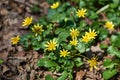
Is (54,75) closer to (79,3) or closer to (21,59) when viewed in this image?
(21,59)

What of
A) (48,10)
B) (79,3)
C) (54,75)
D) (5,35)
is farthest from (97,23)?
(5,35)

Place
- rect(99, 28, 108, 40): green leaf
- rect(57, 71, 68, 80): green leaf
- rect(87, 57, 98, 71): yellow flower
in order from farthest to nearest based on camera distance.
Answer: rect(99, 28, 108, 40): green leaf
rect(87, 57, 98, 71): yellow flower
rect(57, 71, 68, 80): green leaf

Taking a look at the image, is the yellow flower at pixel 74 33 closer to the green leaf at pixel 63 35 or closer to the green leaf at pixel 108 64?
the green leaf at pixel 63 35

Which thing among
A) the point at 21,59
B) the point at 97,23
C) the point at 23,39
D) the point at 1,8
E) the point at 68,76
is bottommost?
the point at 68,76

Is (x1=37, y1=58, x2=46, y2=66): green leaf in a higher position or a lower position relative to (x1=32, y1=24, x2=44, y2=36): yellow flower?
lower

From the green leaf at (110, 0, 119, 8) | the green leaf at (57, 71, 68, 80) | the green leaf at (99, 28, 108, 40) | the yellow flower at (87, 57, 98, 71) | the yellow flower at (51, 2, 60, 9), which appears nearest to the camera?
the green leaf at (57, 71, 68, 80)

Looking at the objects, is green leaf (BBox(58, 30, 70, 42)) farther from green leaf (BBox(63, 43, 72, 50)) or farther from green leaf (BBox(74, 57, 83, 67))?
green leaf (BBox(74, 57, 83, 67))

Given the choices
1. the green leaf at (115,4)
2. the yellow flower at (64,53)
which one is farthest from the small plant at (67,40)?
the green leaf at (115,4)

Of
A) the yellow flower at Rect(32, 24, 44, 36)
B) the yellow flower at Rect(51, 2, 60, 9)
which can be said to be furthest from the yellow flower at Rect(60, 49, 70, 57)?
the yellow flower at Rect(51, 2, 60, 9)

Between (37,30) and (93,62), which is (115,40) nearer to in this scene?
(93,62)
